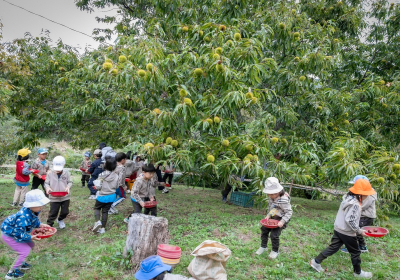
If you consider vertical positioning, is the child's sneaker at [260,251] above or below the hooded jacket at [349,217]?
below

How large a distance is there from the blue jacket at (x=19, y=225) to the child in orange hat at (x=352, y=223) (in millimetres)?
3822

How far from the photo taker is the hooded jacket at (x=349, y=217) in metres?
3.48

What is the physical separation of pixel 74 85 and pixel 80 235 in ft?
11.4

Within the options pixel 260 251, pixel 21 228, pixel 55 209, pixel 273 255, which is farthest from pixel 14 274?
pixel 273 255

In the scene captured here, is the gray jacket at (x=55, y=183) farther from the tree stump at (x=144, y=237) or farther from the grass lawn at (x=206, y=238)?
the tree stump at (x=144, y=237)

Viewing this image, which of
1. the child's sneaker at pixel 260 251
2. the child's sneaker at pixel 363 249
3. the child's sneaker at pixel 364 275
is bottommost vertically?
the child's sneaker at pixel 260 251

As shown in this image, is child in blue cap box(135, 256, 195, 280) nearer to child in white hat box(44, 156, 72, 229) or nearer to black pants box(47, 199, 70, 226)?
child in white hat box(44, 156, 72, 229)

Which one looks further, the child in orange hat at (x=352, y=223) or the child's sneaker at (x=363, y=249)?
the child's sneaker at (x=363, y=249)

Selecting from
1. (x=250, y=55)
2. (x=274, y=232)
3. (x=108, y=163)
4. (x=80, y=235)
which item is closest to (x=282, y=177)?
(x=274, y=232)

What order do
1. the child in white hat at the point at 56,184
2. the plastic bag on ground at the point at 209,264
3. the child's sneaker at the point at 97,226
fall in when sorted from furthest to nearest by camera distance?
the child's sneaker at the point at 97,226 → the child in white hat at the point at 56,184 → the plastic bag on ground at the point at 209,264

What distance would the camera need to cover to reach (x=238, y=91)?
438 centimetres

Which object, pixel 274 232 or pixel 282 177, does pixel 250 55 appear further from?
pixel 274 232

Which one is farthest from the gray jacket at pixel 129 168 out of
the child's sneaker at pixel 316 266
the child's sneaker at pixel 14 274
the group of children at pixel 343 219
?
the child's sneaker at pixel 316 266

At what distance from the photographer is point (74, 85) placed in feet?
21.5
